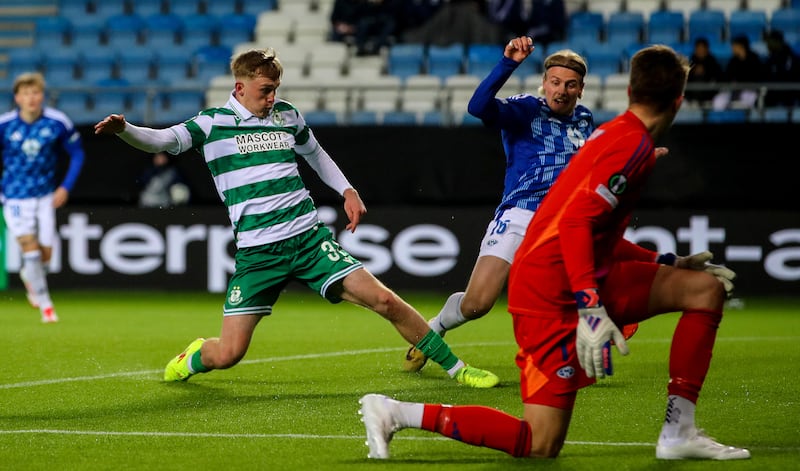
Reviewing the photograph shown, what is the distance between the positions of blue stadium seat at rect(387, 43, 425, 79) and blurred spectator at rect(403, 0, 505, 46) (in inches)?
10.8

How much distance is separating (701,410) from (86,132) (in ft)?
33.8

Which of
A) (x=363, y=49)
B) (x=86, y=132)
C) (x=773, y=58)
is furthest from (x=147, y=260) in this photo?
(x=773, y=58)

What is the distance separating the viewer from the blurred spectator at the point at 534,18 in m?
16.4

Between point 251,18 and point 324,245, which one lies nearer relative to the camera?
point 324,245

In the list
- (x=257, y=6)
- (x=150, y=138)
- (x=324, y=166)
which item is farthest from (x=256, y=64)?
(x=257, y=6)

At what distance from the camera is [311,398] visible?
692cm

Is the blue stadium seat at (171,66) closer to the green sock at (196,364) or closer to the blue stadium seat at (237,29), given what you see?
the blue stadium seat at (237,29)

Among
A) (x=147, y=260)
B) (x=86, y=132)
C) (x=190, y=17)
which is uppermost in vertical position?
(x=190, y=17)

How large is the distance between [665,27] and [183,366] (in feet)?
34.7

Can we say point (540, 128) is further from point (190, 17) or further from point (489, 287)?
point (190, 17)

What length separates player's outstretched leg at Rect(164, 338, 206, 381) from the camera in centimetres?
738

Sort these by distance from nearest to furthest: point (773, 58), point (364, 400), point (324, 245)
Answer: point (364, 400) → point (324, 245) → point (773, 58)

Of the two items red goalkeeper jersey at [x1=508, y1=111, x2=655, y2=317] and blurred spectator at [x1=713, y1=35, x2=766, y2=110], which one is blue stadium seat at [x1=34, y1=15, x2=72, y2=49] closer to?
blurred spectator at [x1=713, y1=35, x2=766, y2=110]

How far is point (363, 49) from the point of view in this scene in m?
17.2
